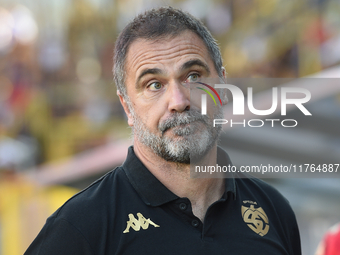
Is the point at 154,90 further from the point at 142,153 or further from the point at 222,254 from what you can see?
the point at 222,254

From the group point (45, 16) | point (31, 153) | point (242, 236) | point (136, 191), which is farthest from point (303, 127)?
point (45, 16)

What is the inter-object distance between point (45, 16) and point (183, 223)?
855 centimetres

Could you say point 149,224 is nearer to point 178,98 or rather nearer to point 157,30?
point 178,98

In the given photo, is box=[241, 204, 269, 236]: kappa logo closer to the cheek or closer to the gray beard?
the gray beard

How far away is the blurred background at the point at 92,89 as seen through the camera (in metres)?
3.26

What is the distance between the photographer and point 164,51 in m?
1.60

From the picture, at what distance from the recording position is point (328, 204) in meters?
3.26

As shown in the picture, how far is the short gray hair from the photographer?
1.63 metres

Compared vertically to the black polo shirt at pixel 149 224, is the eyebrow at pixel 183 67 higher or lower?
higher

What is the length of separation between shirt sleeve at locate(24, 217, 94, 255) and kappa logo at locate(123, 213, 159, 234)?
156 millimetres

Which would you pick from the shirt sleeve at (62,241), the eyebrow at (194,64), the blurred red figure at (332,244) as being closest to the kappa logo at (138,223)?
the shirt sleeve at (62,241)

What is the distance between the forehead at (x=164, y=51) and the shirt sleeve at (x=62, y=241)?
2.26 ft

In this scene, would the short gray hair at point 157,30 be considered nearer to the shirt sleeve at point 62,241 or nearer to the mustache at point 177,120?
the mustache at point 177,120

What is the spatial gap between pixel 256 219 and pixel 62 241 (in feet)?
2.54
